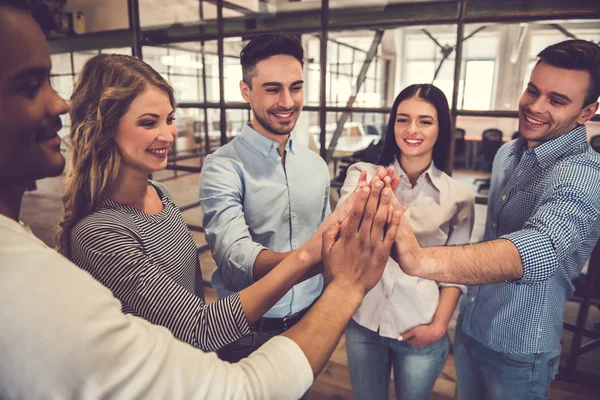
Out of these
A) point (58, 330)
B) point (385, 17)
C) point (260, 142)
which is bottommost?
point (58, 330)

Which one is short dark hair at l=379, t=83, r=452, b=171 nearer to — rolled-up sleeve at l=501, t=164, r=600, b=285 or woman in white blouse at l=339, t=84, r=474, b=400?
woman in white blouse at l=339, t=84, r=474, b=400

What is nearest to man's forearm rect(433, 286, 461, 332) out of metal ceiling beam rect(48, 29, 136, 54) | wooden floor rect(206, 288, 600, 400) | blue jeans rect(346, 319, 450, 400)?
blue jeans rect(346, 319, 450, 400)

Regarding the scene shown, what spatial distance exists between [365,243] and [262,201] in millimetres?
590

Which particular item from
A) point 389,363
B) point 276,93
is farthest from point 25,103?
point 389,363

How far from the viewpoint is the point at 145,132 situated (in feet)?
3.62

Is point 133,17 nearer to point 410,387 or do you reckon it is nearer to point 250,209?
point 250,209

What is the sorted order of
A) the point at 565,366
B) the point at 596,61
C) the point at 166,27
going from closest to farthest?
the point at 596,61 < the point at 565,366 < the point at 166,27

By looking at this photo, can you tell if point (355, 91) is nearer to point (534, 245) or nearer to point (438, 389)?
point (534, 245)

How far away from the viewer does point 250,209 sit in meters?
1.49

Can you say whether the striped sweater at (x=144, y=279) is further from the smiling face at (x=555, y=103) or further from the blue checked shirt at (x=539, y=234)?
the smiling face at (x=555, y=103)

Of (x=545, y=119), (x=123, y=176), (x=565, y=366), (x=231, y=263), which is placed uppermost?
(x=545, y=119)

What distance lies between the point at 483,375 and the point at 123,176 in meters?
1.40

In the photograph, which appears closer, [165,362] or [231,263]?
[165,362]

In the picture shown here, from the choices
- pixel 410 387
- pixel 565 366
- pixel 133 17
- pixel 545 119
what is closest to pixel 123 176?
pixel 410 387
